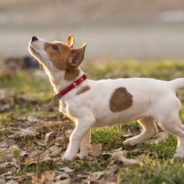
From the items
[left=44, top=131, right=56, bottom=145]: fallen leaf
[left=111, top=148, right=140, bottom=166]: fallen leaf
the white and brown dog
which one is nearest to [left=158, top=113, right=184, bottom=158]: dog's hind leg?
the white and brown dog

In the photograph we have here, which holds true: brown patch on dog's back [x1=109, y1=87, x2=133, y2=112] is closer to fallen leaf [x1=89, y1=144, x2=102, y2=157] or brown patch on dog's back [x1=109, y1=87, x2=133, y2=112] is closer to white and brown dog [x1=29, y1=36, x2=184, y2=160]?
white and brown dog [x1=29, y1=36, x2=184, y2=160]

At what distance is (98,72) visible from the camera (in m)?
13.6

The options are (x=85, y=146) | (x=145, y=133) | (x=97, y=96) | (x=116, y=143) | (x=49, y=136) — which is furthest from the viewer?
(x=49, y=136)

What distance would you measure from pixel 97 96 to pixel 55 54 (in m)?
0.57

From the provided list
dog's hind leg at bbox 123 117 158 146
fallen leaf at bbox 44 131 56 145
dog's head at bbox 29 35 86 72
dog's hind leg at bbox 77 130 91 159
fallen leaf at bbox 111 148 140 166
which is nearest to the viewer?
fallen leaf at bbox 111 148 140 166

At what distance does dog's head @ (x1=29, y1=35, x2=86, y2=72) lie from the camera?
7031mm

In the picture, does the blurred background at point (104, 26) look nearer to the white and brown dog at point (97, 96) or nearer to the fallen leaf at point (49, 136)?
the fallen leaf at point (49, 136)

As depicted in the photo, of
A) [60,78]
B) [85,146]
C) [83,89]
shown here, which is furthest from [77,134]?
[60,78]

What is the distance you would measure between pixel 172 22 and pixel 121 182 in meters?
20.0

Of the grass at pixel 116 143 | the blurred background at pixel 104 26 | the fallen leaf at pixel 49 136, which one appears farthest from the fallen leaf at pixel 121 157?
the blurred background at pixel 104 26

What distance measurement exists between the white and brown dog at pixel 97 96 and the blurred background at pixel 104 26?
866 cm

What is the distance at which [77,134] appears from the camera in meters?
6.93

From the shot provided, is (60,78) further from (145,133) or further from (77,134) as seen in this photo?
(145,133)

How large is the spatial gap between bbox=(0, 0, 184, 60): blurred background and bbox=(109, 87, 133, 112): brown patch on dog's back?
8771mm
